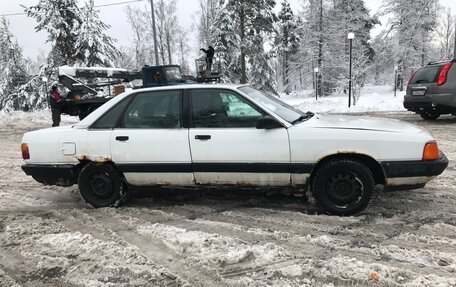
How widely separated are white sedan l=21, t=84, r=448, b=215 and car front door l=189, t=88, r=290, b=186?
11mm

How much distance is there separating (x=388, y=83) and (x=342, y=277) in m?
53.9

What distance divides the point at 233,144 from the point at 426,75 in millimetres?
8713

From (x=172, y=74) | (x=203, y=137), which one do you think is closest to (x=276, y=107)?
(x=203, y=137)

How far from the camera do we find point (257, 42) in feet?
90.5

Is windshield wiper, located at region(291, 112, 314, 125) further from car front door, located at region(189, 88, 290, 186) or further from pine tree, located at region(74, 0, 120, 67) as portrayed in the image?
pine tree, located at region(74, 0, 120, 67)

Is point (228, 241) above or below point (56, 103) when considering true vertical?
below

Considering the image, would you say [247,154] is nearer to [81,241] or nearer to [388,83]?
[81,241]

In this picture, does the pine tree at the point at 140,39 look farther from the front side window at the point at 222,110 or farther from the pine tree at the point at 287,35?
the front side window at the point at 222,110

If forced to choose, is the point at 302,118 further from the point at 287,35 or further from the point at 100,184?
the point at 287,35

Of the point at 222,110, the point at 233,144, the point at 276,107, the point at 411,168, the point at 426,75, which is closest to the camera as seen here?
the point at 411,168

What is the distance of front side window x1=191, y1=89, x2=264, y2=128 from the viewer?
4.28 meters

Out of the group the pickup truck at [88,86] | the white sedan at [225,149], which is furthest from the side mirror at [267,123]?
the pickup truck at [88,86]

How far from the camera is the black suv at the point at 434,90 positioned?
10109mm

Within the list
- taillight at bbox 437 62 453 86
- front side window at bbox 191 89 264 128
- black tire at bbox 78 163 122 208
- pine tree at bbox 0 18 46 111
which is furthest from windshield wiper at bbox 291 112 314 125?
pine tree at bbox 0 18 46 111
